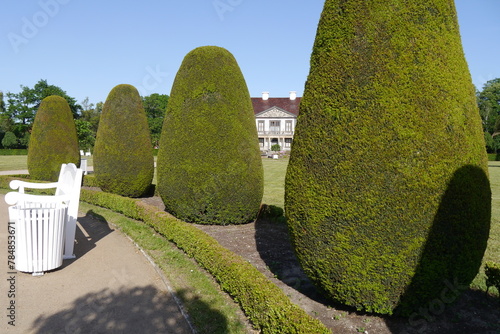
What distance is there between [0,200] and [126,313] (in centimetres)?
1127

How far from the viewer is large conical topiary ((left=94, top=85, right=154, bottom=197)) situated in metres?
11.9

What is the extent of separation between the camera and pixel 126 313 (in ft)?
13.9

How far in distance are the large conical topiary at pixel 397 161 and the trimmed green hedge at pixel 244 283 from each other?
68 cm

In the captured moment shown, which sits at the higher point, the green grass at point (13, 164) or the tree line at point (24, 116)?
the tree line at point (24, 116)

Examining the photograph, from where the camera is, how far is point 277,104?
70.1 metres

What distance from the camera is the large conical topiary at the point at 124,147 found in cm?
1195

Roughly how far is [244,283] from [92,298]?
2088 millimetres

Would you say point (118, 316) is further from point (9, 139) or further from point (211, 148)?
point (9, 139)

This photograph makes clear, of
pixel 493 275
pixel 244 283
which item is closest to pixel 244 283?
pixel 244 283

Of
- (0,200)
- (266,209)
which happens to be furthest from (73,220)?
(0,200)

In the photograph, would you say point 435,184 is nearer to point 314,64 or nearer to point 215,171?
point 314,64

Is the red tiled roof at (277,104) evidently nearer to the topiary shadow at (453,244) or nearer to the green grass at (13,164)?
the green grass at (13,164)

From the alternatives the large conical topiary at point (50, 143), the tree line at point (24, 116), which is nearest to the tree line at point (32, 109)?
the tree line at point (24, 116)

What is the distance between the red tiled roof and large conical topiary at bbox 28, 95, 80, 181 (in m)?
54.0
